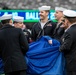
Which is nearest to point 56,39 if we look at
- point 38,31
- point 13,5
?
point 38,31

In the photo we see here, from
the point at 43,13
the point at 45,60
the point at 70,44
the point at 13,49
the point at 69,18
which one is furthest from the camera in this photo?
the point at 43,13

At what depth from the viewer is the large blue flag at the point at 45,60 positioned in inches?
356

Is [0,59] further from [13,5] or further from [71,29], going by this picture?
[13,5]

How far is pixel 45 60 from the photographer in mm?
9141

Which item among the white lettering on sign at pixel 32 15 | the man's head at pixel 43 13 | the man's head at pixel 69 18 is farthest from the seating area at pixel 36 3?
the man's head at pixel 69 18

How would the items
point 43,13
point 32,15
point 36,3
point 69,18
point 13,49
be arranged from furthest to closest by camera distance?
point 36,3 → point 32,15 → point 43,13 → point 69,18 → point 13,49

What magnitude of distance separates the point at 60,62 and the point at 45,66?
0.97 ft

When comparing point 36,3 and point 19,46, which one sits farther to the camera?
point 36,3

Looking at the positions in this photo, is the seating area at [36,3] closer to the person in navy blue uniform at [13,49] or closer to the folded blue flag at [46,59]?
the folded blue flag at [46,59]

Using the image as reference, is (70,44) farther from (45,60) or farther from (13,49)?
(13,49)

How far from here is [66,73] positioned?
8.84 meters

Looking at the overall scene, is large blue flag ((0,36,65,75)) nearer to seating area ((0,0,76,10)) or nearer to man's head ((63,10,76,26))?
man's head ((63,10,76,26))

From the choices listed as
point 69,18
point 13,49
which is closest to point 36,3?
point 69,18

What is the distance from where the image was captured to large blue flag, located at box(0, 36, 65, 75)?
905 centimetres
